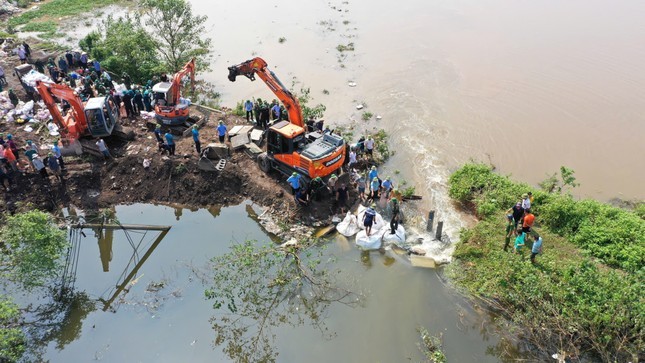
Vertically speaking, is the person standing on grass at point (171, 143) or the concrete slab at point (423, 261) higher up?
the person standing on grass at point (171, 143)

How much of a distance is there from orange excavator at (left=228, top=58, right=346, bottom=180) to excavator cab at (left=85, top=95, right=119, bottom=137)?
4.90 metres

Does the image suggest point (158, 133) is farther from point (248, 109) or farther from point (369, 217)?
point (369, 217)

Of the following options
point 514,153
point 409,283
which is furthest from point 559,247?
point 514,153

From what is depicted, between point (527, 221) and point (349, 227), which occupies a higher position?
point (527, 221)

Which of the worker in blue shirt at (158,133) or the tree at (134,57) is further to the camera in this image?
the tree at (134,57)

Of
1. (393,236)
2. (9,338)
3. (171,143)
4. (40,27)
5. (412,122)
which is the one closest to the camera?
(9,338)

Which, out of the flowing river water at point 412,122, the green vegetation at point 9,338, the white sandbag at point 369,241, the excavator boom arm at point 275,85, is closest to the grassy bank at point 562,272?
the flowing river water at point 412,122

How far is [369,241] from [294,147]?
3.81m

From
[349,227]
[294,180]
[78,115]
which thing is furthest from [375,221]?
[78,115]

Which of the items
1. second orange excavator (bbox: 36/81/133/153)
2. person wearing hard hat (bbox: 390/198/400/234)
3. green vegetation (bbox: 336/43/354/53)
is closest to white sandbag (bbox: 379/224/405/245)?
person wearing hard hat (bbox: 390/198/400/234)

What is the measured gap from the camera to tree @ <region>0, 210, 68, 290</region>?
11102 mm

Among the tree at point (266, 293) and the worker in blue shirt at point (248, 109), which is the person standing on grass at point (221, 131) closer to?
the worker in blue shirt at point (248, 109)

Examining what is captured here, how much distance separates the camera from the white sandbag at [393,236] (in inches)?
512

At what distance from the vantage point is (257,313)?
37.6 feet
